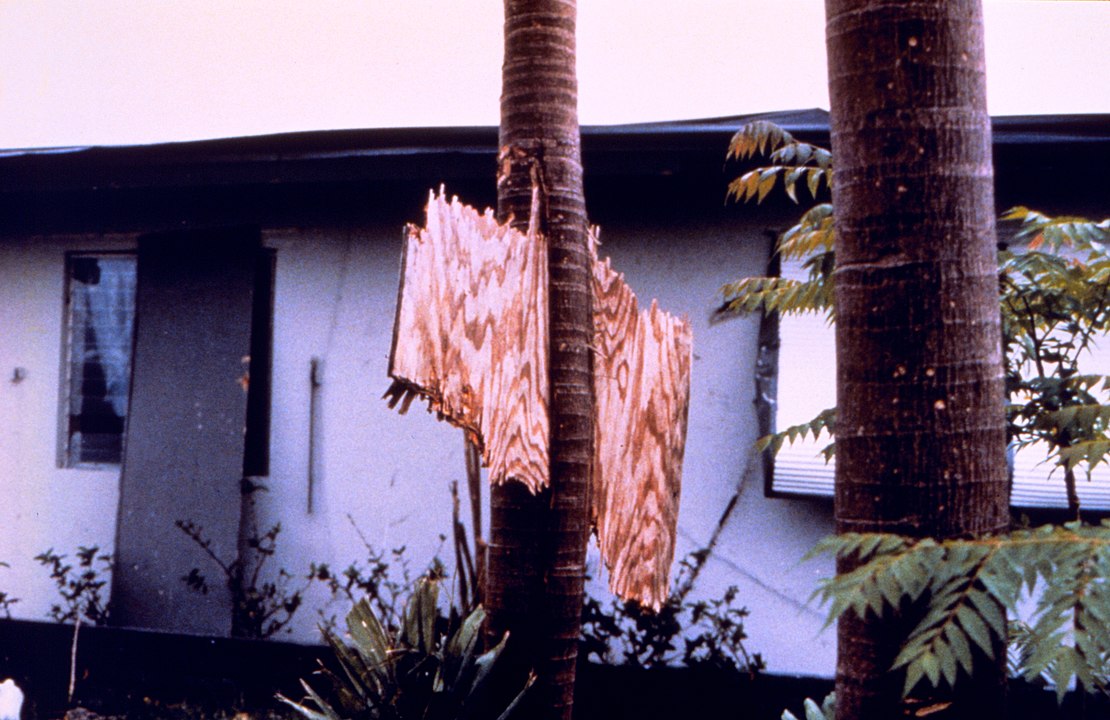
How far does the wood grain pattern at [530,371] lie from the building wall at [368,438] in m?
2.93

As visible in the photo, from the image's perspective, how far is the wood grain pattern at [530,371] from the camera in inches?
116

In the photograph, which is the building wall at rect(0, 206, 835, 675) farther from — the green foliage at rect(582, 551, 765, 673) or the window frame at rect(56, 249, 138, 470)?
the green foliage at rect(582, 551, 765, 673)

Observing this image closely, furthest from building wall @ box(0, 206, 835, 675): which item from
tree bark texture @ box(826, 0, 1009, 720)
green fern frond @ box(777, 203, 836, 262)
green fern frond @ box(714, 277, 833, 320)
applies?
tree bark texture @ box(826, 0, 1009, 720)

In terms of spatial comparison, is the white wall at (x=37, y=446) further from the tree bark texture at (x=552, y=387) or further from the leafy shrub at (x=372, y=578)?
the tree bark texture at (x=552, y=387)

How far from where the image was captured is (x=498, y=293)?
3.05 metres

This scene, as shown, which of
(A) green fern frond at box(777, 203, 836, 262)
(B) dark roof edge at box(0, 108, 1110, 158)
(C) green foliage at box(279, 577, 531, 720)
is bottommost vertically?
(C) green foliage at box(279, 577, 531, 720)

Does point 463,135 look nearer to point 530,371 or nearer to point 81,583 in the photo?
point 530,371

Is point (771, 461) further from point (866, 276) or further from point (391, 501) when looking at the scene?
point (866, 276)

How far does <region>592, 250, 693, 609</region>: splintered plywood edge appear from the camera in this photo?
337 cm

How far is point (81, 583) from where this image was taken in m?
7.00

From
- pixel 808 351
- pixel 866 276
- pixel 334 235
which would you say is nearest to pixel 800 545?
pixel 808 351

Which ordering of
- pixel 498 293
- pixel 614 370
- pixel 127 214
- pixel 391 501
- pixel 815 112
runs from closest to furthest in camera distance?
pixel 498 293
pixel 614 370
pixel 815 112
pixel 391 501
pixel 127 214

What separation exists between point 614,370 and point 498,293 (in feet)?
1.83

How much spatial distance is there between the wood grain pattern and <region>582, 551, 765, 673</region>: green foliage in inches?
95.5
